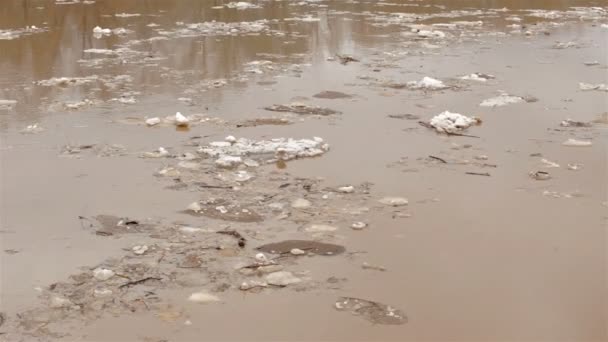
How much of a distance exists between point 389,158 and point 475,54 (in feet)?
15.3

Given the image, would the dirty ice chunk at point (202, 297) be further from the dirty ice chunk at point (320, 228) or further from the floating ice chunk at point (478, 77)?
the floating ice chunk at point (478, 77)

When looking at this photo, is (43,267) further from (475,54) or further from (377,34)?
(377,34)

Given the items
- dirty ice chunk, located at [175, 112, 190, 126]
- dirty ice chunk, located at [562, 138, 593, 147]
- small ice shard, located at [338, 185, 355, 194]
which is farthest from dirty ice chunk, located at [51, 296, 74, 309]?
dirty ice chunk, located at [562, 138, 593, 147]

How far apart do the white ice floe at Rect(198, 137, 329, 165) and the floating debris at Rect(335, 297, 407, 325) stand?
2.20m

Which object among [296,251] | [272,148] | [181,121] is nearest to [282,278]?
[296,251]

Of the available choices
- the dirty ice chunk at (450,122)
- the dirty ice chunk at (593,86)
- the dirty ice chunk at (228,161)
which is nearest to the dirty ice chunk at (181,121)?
the dirty ice chunk at (228,161)

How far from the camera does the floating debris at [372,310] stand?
3.27 meters

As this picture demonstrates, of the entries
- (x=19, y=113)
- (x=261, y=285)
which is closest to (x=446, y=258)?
(x=261, y=285)

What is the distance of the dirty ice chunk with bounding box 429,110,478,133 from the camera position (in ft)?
20.1

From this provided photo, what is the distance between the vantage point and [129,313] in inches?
131

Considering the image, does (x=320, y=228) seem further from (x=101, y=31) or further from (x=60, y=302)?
(x=101, y=31)

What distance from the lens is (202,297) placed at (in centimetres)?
346

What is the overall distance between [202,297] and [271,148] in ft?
7.56

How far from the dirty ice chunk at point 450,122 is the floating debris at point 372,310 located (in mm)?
2997
